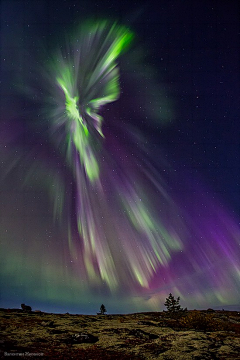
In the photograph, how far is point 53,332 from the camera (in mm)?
15281

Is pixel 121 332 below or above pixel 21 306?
below

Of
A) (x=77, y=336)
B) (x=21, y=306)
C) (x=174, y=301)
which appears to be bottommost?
(x=77, y=336)

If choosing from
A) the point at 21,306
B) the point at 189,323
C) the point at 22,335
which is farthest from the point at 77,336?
the point at 21,306

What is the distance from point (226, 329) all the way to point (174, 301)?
8.72m

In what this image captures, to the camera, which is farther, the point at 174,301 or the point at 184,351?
the point at 174,301

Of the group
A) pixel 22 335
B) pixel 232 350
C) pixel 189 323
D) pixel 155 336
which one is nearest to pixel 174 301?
pixel 189 323

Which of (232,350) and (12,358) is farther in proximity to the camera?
(232,350)

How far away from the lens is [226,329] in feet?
61.0

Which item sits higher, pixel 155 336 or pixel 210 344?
pixel 155 336

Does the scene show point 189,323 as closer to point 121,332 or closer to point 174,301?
point 121,332

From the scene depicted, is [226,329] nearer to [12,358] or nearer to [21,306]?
[12,358]

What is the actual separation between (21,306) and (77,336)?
13.4 m

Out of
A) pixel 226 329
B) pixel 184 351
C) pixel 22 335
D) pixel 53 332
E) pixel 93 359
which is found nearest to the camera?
pixel 93 359

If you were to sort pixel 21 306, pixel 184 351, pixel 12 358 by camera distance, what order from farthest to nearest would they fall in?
pixel 21 306
pixel 184 351
pixel 12 358
